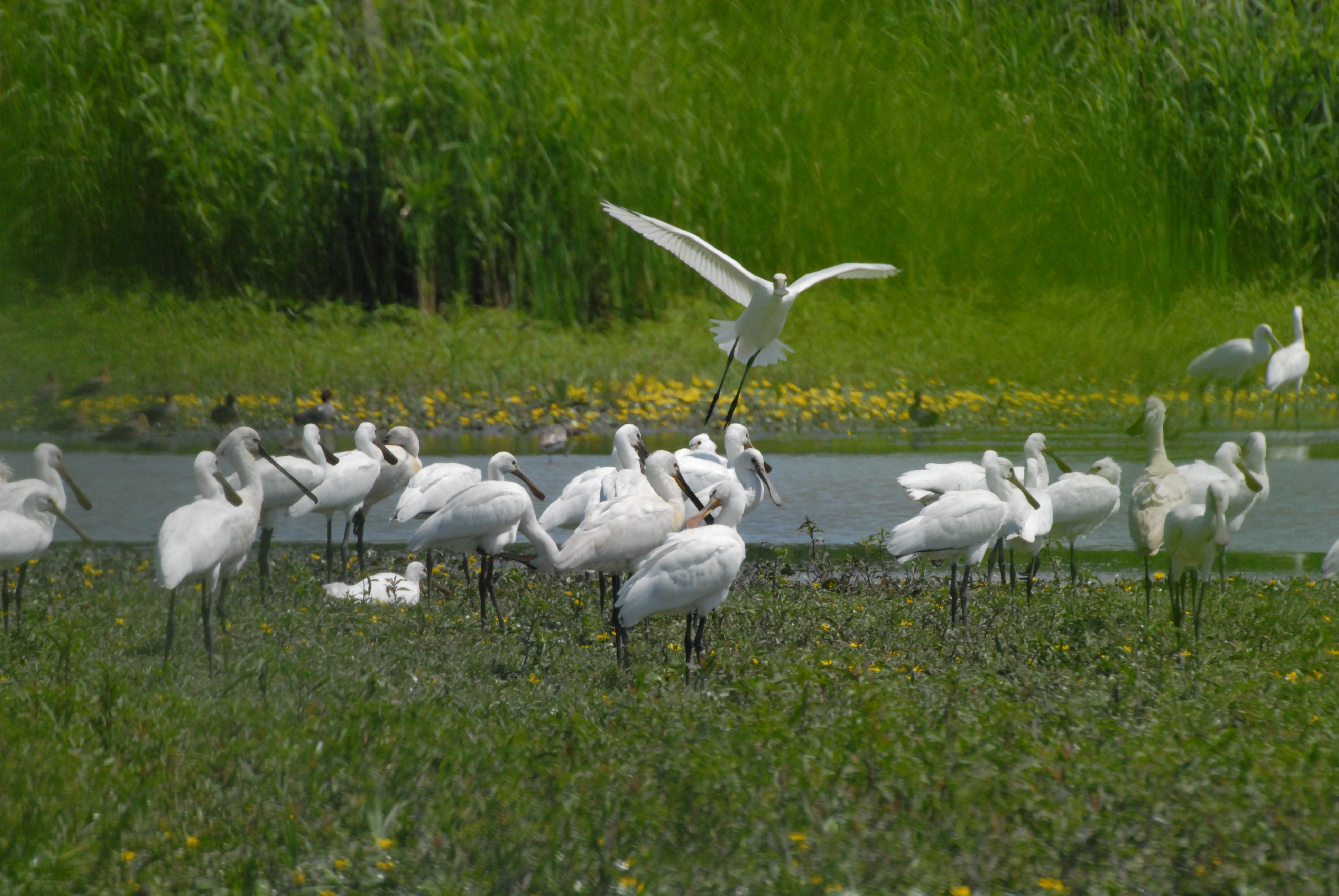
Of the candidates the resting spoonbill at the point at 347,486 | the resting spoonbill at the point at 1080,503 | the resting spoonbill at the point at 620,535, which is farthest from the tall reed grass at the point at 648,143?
the resting spoonbill at the point at 1080,503

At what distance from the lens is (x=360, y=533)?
7.57 meters

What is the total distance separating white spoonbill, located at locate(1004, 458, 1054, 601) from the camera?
22.3ft

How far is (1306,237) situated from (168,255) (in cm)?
805

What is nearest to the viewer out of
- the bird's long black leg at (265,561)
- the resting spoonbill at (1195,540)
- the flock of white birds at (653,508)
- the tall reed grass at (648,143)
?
the flock of white birds at (653,508)

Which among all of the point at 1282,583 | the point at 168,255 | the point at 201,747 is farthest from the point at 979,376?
the point at 201,747

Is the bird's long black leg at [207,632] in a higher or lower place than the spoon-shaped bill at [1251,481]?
lower

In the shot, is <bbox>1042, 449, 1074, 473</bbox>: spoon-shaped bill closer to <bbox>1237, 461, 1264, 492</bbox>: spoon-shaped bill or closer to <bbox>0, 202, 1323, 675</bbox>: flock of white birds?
<bbox>0, 202, 1323, 675</bbox>: flock of white birds

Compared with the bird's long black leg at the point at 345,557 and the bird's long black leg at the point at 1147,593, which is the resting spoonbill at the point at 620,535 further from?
the bird's long black leg at the point at 1147,593

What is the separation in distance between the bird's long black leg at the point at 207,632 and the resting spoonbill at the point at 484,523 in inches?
52.0

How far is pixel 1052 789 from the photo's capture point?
3346 mm

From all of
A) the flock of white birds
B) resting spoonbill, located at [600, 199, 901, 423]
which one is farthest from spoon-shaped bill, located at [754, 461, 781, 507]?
resting spoonbill, located at [600, 199, 901, 423]

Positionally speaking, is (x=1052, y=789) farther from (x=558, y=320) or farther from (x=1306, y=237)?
(x=558, y=320)

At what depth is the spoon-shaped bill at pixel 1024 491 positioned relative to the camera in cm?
680

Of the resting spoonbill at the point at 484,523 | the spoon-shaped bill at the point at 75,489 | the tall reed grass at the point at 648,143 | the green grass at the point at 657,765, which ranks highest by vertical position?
the tall reed grass at the point at 648,143
